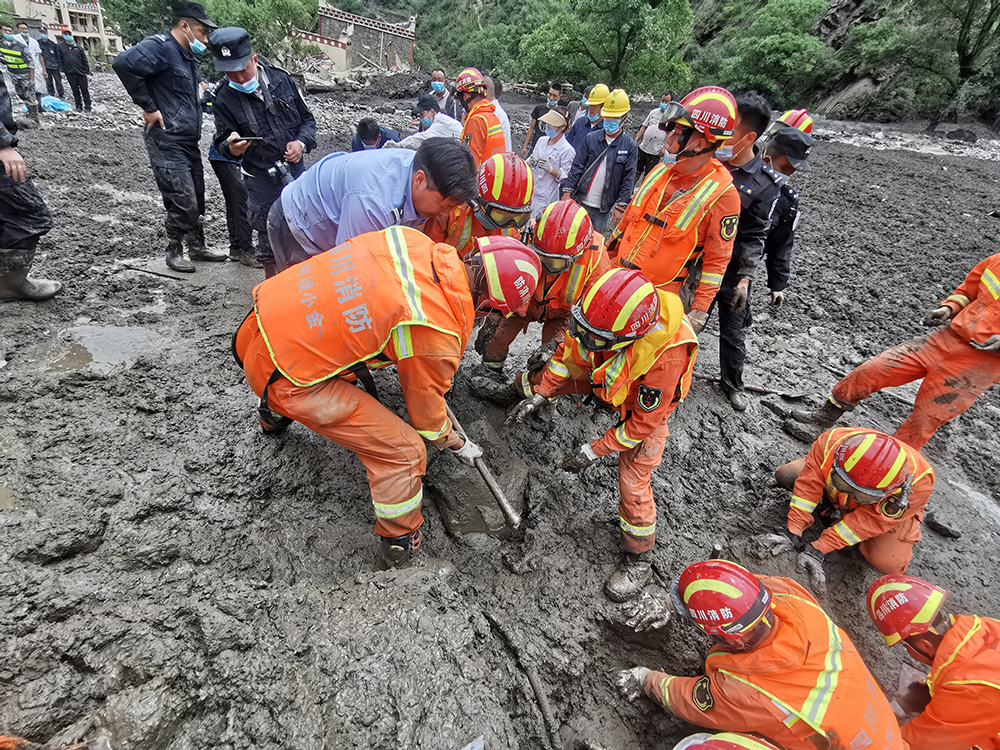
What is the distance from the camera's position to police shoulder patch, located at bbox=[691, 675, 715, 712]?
6.40ft

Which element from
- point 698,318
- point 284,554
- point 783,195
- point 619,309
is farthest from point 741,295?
point 284,554

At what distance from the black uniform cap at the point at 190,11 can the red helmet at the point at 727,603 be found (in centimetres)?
491

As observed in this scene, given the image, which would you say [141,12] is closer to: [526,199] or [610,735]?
[526,199]

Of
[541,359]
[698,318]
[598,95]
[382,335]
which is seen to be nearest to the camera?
[382,335]

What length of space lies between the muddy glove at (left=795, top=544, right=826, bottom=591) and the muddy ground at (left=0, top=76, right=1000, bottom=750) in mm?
142

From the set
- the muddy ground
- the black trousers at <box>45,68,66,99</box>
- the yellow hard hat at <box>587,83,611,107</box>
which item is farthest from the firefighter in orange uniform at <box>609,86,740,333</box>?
the black trousers at <box>45,68,66,99</box>

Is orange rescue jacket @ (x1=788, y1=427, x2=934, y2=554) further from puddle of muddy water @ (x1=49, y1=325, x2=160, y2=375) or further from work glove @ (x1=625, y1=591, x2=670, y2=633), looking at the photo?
puddle of muddy water @ (x1=49, y1=325, x2=160, y2=375)

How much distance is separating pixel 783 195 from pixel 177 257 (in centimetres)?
495

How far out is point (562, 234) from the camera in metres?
2.99

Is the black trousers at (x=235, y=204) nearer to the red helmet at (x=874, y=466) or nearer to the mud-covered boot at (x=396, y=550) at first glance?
the mud-covered boot at (x=396, y=550)

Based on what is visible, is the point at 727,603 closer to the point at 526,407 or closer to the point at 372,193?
the point at 526,407

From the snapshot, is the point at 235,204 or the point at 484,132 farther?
the point at 235,204

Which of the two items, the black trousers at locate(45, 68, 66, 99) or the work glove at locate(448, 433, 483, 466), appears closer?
the work glove at locate(448, 433, 483, 466)

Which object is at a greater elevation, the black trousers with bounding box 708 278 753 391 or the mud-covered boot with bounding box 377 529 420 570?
the black trousers with bounding box 708 278 753 391
